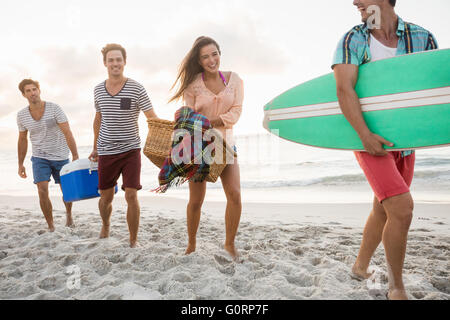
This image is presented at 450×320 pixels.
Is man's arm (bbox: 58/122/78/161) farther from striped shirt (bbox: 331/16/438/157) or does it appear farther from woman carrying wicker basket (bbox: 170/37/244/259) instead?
striped shirt (bbox: 331/16/438/157)

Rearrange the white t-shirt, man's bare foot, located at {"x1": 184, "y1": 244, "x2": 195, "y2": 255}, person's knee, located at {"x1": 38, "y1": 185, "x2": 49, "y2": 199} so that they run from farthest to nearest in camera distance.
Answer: person's knee, located at {"x1": 38, "y1": 185, "x2": 49, "y2": 199}, man's bare foot, located at {"x1": 184, "y1": 244, "x2": 195, "y2": 255}, the white t-shirt

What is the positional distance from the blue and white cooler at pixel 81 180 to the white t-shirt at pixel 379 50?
2841 mm

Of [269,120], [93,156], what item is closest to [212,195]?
[93,156]

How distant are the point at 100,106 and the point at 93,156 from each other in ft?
1.85

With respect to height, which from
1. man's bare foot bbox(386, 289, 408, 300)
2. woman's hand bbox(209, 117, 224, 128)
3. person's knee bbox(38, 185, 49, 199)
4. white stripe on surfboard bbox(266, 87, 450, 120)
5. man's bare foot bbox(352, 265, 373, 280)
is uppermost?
white stripe on surfboard bbox(266, 87, 450, 120)

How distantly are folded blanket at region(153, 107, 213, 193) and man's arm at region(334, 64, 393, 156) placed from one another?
965 mm

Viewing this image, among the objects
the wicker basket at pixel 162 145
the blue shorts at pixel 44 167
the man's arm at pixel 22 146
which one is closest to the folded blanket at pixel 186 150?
the wicker basket at pixel 162 145

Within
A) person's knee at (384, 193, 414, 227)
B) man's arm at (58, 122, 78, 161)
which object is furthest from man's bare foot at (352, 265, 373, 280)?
man's arm at (58, 122, 78, 161)

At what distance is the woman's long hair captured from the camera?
260 cm

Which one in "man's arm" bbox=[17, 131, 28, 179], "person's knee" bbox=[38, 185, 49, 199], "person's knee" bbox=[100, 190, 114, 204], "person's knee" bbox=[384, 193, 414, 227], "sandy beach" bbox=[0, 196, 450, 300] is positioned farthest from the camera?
"man's arm" bbox=[17, 131, 28, 179]

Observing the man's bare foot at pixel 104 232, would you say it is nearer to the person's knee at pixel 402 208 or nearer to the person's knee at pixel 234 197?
the person's knee at pixel 234 197

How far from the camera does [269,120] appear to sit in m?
2.67

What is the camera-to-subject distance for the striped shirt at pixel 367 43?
1.83m

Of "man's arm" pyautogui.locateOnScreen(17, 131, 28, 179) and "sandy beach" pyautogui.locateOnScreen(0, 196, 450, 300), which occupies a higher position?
"man's arm" pyautogui.locateOnScreen(17, 131, 28, 179)
